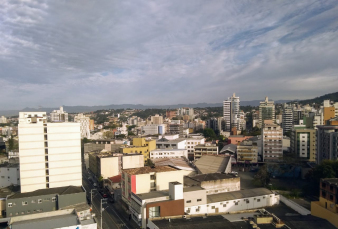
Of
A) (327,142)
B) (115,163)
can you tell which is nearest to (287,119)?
(327,142)

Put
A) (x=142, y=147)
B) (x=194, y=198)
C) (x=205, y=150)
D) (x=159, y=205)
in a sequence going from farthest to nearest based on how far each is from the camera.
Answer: (x=205, y=150)
(x=142, y=147)
(x=194, y=198)
(x=159, y=205)

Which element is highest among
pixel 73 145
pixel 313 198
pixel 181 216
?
pixel 73 145

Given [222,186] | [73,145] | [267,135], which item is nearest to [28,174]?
[73,145]

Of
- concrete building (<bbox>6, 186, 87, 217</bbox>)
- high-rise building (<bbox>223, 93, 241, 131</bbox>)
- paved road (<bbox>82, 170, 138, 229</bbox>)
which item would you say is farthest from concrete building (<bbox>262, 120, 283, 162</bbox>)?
high-rise building (<bbox>223, 93, 241, 131</bbox>)

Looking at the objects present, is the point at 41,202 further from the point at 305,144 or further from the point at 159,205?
the point at 305,144

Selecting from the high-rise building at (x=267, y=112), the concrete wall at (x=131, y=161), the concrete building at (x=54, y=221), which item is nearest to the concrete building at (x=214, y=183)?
the concrete wall at (x=131, y=161)

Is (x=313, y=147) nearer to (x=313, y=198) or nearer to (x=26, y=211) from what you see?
(x=313, y=198)

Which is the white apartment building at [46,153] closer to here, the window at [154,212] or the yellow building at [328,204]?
the window at [154,212]
